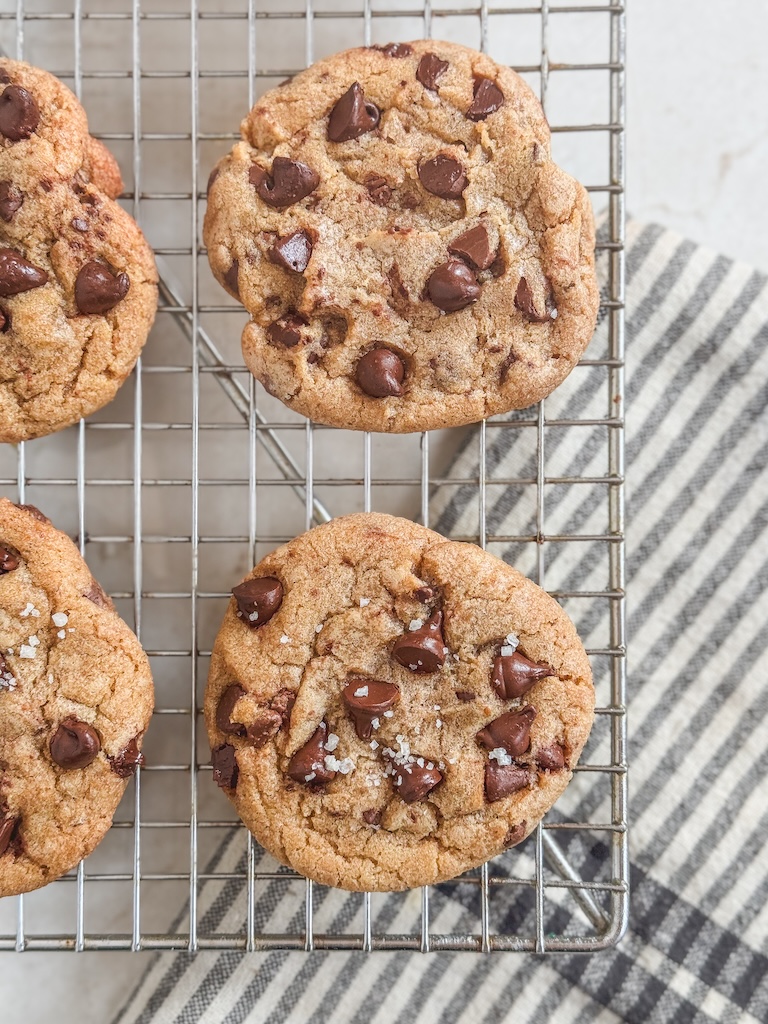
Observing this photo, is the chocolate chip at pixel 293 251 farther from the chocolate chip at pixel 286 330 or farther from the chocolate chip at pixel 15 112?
the chocolate chip at pixel 15 112

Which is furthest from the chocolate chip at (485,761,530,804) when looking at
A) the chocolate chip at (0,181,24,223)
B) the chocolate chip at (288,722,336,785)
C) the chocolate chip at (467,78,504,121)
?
the chocolate chip at (0,181,24,223)

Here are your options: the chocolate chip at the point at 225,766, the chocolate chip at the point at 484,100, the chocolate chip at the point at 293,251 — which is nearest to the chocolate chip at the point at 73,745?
the chocolate chip at the point at 225,766

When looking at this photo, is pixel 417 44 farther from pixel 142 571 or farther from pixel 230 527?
pixel 142 571

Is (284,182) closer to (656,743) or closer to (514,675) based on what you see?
(514,675)

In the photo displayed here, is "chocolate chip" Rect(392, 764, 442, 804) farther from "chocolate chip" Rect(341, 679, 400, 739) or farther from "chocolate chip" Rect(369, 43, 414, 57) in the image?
"chocolate chip" Rect(369, 43, 414, 57)

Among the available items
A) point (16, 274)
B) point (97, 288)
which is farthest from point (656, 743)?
point (16, 274)

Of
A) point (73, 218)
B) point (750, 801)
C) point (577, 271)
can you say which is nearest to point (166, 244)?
point (73, 218)
